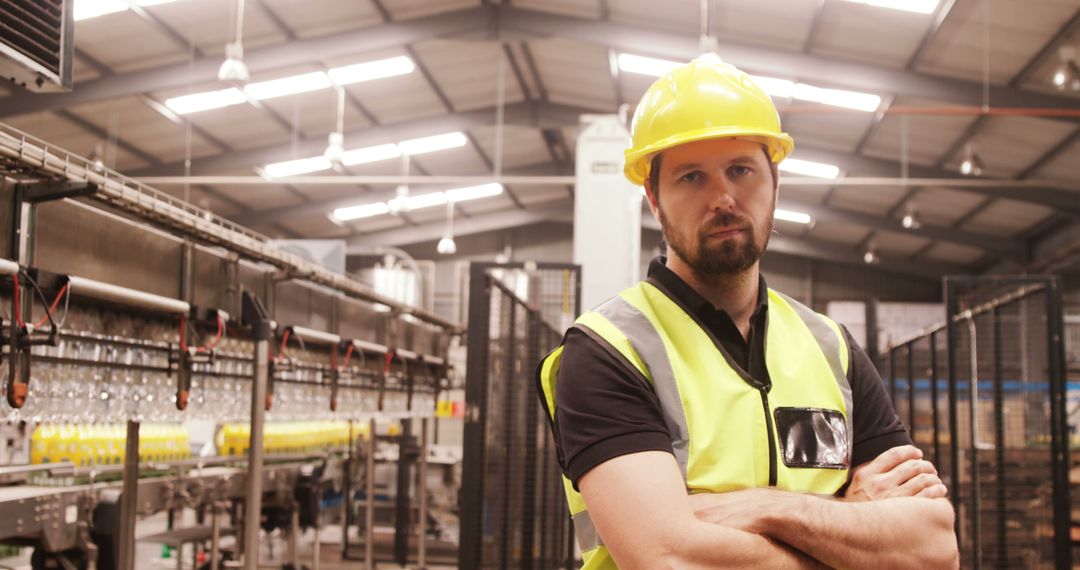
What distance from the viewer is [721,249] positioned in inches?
62.3

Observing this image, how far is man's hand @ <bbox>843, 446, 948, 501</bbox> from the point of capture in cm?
155

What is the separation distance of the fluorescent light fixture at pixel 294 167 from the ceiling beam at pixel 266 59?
13.5ft

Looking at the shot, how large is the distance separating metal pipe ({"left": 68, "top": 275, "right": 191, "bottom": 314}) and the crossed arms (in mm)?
2326

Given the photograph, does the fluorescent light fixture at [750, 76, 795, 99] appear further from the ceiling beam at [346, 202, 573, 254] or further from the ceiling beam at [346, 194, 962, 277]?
the ceiling beam at [346, 202, 573, 254]

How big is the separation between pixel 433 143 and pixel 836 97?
6917 millimetres

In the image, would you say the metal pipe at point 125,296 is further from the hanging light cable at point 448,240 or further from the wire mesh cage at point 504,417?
the hanging light cable at point 448,240

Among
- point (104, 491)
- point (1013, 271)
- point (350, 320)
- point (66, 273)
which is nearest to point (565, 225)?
point (1013, 271)

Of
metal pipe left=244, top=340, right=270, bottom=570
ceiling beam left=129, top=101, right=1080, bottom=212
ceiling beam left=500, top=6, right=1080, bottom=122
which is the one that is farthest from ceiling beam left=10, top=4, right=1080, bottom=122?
metal pipe left=244, top=340, right=270, bottom=570

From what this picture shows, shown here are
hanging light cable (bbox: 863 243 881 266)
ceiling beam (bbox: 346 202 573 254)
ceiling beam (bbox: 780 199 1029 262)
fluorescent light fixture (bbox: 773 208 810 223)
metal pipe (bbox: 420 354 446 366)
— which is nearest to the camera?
metal pipe (bbox: 420 354 446 366)

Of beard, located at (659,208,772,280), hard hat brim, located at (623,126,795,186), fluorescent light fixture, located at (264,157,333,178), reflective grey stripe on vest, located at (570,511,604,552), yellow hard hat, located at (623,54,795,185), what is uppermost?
fluorescent light fixture, located at (264,157,333,178)

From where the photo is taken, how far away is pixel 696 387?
4.96 feet

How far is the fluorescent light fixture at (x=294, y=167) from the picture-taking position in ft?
50.8

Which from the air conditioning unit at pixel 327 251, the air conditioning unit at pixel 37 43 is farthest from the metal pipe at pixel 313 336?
the air conditioning unit at pixel 327 251

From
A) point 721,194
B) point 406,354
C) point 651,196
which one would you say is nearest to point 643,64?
point 406,354
